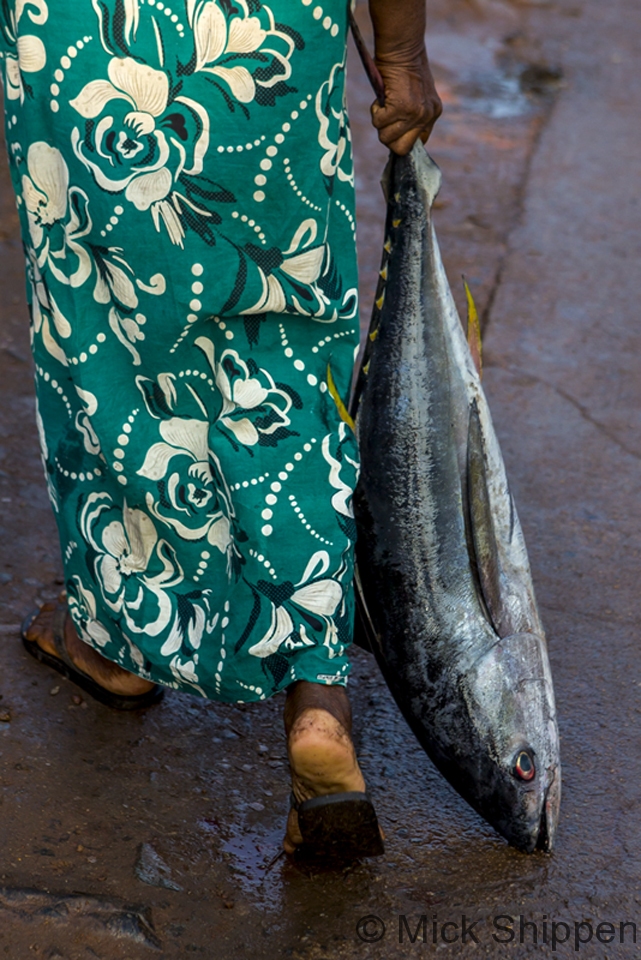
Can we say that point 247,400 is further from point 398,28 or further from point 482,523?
point 398,28

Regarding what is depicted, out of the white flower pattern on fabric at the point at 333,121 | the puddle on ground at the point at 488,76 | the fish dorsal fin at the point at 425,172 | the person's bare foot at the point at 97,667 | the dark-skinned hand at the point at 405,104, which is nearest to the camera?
the white flower pattern on fabric at the point at 333,121

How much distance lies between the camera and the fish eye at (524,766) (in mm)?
1799

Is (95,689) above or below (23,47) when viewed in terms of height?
below

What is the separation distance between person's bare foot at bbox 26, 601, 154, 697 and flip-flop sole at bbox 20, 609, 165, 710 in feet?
0.04

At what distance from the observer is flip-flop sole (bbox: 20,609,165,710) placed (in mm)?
2193

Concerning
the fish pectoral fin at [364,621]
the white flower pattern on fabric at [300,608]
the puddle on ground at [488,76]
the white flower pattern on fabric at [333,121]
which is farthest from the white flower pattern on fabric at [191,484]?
the puddle on ground at [488,76]

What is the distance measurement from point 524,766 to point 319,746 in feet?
1.19

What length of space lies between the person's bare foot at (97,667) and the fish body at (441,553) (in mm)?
525

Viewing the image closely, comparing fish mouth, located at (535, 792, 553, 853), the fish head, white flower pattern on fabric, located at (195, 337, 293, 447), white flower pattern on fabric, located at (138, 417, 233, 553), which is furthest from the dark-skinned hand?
fish mouth, located at (535, 792, 553, 853)

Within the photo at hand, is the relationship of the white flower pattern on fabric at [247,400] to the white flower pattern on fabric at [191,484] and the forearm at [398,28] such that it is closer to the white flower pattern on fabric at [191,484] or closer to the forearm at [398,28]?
the white flower pattern on fabric at [191,484]

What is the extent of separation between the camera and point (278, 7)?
59.7 inches

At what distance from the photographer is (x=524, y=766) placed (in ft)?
5.91

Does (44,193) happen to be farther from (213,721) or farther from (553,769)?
(553,769)

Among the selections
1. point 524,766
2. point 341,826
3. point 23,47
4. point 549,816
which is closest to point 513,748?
point 524,766
